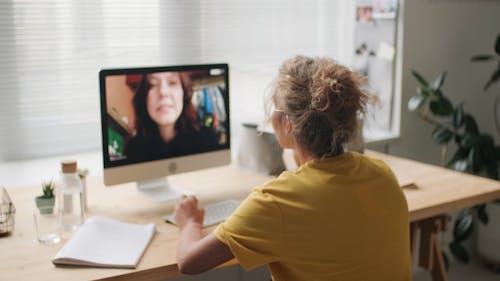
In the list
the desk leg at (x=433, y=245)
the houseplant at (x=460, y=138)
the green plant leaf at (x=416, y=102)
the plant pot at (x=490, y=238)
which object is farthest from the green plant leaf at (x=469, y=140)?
the desk leg at (x=433, y=245)

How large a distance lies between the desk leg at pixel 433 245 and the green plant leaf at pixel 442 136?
74 cm

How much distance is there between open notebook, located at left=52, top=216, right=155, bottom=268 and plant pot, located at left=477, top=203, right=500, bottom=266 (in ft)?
6.92

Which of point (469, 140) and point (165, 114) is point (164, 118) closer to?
point (165, 114)

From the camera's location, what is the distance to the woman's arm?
1.56 m

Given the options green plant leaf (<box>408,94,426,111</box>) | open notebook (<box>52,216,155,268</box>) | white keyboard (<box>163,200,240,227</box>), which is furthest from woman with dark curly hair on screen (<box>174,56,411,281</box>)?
green plant leaf (<box>408,94,426,111</box>)

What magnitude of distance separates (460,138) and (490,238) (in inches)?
25.0

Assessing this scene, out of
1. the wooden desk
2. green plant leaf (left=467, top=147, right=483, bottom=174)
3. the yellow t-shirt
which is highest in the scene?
the yellow t-shirt

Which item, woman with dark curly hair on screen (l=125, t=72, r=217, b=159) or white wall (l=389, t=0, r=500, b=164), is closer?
woman with dark curly hair on screen (l=125, t=72, r=217, b=159)

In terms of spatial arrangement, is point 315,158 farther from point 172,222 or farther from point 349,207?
point 172,222

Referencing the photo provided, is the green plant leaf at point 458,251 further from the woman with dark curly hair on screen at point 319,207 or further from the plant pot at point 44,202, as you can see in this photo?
the plant pot at point 44,202

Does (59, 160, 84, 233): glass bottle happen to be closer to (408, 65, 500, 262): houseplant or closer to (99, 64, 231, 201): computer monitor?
(99, 64, 231, 201): computer monitor

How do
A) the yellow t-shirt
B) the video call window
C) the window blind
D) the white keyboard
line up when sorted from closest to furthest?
the yellow t-shirt, the white keyboard, the video call window, the window blind

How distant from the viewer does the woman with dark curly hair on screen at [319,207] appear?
1.50 m

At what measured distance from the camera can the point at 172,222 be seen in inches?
79.1
